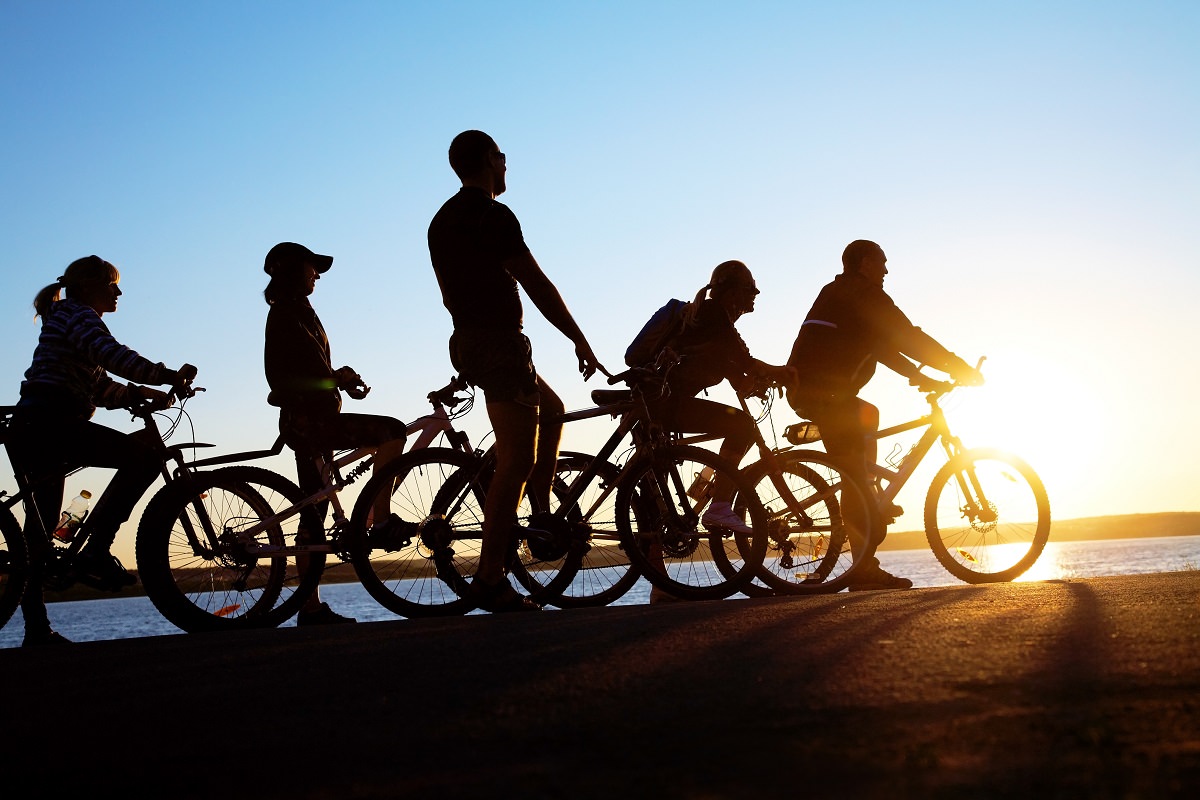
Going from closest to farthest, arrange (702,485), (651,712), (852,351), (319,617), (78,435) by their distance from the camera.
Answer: (651,712), (78,435), (319,617), (702,485), (852,351)

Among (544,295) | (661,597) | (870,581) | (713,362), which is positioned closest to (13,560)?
(544,295)

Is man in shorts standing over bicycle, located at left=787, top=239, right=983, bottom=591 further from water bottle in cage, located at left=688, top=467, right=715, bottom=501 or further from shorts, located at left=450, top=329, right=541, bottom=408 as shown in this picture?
shorts, located at left=450, top=329, right=541, bottom=408

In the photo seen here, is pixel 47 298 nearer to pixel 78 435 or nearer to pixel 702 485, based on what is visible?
pixel 78 435

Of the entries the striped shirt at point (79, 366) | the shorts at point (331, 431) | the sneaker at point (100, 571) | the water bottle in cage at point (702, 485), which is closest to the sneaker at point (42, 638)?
the sneaker at point (100, 571)

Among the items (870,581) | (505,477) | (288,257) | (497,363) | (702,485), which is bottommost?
(870,581)

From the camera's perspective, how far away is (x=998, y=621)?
4492 millimetres

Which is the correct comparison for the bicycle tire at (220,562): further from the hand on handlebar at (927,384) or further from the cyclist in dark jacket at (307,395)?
the hand on handlebar at (927,384)

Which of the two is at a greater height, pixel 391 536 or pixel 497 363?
A: pixel 497 363

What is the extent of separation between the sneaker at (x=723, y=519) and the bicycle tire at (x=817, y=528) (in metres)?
0.58

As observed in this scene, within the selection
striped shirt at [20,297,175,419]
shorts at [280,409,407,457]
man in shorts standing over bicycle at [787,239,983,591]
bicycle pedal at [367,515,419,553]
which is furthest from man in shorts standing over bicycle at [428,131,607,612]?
man in shorts standing over bicycle at [787,239,983,591]

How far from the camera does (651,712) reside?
9.75 feet

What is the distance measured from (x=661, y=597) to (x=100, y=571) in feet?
10.8

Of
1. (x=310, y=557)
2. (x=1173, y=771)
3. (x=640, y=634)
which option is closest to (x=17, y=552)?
(x=310, y=557)

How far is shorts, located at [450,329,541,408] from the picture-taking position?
21.3 ft
